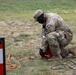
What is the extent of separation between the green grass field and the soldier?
0.33 metres

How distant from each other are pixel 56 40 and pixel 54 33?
0.18m

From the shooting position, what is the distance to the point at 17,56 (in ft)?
29.0

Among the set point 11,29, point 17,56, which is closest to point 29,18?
point 11,29

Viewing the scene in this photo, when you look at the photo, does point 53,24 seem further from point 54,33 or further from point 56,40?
point 56,40

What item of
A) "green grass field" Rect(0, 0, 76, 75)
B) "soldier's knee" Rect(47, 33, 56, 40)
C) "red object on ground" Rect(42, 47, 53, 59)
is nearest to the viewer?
"green grass field" Rect(0, 0, 76, 75)

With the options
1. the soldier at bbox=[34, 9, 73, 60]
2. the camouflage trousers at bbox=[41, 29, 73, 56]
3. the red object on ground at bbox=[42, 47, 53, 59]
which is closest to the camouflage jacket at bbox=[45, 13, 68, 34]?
the soldier at bbox=[34, 9, 73, 60]

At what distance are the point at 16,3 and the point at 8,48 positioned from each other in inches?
503

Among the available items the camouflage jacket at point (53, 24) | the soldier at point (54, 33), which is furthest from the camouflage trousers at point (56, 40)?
the camouflage jacket at point (53, 24)

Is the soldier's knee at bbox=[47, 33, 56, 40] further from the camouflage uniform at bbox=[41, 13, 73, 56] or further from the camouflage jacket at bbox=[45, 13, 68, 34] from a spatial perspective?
the camouflage jacket at bbox=[45, 13, 68, 34]

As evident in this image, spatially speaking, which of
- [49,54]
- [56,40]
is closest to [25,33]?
[49,54]

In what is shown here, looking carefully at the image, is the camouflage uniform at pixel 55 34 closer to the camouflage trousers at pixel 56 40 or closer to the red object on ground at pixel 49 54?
the camouflage trousers at pixel 56 40

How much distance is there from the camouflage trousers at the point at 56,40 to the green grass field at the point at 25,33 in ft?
0.99

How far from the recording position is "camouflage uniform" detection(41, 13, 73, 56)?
7883mm

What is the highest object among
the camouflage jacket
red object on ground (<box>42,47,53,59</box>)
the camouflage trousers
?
the camouflage jacket
